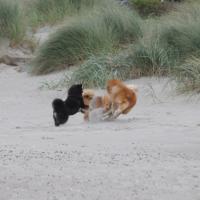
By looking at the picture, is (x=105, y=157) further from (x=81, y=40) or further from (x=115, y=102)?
(x=81, y=40)

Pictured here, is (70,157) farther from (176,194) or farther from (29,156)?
(176,194)

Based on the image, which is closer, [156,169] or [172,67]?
[156,169]

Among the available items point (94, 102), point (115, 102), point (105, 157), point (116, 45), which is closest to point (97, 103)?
point (94, 102)

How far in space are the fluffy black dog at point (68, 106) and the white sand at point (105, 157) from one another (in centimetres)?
17

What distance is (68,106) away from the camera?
7.83m

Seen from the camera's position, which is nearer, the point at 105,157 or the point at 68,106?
the point at 105,157

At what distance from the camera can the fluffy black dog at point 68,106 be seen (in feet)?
25.4

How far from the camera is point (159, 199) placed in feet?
14.6

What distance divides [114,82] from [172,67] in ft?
10.5

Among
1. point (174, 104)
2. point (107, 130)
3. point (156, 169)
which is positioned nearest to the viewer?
point (156, 169)

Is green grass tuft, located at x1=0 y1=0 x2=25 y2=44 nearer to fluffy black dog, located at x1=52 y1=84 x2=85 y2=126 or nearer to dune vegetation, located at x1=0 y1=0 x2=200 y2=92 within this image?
dune vegetation, located at x1=0 y1=0 x2=200 y2=92

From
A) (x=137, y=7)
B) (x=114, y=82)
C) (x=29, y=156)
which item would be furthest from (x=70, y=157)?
(x=137, y=7)

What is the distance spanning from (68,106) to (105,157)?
2.38 meters

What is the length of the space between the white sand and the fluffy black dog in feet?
0.54
